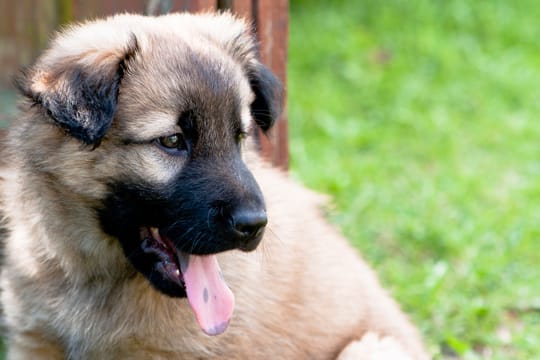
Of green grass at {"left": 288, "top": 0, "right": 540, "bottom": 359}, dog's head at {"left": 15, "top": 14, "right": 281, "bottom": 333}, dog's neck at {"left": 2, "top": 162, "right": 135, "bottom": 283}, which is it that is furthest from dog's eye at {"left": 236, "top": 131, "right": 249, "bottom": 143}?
green grass at {"left": 288, "top": 0, "right": 540, "bottom": 359}

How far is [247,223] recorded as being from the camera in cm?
354

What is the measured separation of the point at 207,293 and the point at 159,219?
1.19ft

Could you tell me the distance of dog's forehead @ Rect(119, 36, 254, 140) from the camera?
11.9 ft

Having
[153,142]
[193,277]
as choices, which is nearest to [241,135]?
[153,142]

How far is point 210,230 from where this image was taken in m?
3.57

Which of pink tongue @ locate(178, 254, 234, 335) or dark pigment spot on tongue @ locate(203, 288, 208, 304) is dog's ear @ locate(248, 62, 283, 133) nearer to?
pink tongue @ locate(178, 254, 234, 335)

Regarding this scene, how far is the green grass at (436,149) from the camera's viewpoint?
5645mm

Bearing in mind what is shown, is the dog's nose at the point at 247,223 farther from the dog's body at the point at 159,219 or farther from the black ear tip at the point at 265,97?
the black ear tip at the point at 265,97

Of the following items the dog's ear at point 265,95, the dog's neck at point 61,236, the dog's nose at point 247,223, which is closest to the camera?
the dog's nose at point 247,223

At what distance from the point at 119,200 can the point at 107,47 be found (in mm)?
612

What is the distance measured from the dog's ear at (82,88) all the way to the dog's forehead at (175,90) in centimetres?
9

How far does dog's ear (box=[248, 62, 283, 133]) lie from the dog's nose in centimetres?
73

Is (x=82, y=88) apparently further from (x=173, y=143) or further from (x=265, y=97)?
(x=265, y=97)

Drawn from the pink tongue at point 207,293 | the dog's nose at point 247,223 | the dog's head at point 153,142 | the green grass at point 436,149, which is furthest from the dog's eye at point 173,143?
the green grass at point 436,149
